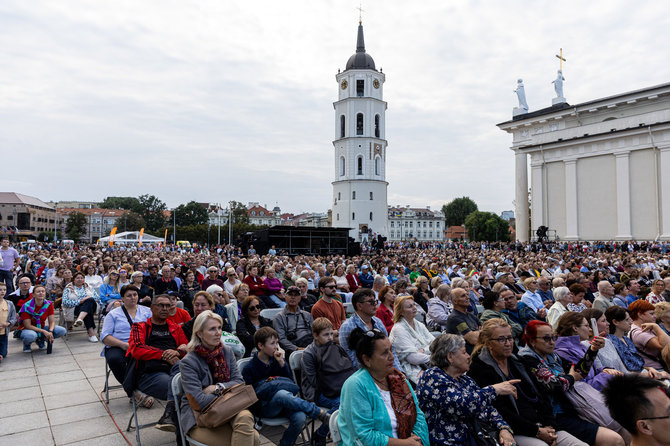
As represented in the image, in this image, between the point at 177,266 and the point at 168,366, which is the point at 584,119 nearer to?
the point at 177,266

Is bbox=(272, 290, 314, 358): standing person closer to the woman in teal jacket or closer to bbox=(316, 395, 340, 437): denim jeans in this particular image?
bbox=(316, 395, 340, 437): denim jeans

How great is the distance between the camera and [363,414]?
107 inches

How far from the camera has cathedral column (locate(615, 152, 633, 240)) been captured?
103 feet

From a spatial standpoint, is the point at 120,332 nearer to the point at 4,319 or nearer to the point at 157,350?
the point at 157,350

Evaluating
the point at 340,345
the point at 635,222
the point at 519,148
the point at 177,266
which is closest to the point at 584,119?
the point at 519,148

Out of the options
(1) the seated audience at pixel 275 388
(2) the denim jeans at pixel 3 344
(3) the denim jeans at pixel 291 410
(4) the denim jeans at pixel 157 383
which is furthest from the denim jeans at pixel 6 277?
(3) the denim jeans at pixel 291 410

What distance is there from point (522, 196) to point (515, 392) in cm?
3947

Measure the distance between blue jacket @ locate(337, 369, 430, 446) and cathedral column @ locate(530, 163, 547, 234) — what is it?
38409mm

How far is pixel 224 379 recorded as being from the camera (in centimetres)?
378

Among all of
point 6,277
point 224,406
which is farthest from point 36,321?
point 224,406

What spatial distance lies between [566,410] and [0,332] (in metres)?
8.22

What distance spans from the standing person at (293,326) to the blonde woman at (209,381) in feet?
5.13

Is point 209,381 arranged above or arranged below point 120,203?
below

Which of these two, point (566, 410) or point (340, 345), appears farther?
point (340, 345)
